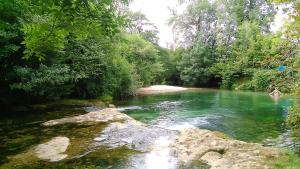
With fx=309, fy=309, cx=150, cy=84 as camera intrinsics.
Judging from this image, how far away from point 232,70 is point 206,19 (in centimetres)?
1296

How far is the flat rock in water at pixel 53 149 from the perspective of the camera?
866cm

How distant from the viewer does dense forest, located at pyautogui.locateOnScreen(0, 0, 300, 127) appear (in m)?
4.66

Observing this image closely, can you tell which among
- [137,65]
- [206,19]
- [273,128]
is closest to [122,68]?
[137,65]

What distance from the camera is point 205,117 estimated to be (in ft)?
56.5

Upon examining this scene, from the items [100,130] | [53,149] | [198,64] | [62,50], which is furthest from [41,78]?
[198,64]

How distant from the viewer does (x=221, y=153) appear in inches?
352

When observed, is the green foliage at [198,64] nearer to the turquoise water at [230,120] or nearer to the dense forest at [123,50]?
the dense forest at [123,50]

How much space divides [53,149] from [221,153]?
503cm

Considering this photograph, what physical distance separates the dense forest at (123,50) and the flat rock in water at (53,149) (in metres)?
3.01

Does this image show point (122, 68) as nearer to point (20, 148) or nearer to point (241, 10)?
point (20, 148)

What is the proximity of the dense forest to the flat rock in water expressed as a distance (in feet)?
9.89

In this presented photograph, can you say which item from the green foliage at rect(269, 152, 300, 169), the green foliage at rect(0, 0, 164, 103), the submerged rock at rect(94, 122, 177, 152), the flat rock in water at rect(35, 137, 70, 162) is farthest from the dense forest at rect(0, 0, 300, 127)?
the submerged rock at rect(94, 122, 177, 152)

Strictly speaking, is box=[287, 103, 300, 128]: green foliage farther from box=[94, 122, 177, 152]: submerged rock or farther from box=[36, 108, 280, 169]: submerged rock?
box=[94, 122, 177, 152]: submerged rock

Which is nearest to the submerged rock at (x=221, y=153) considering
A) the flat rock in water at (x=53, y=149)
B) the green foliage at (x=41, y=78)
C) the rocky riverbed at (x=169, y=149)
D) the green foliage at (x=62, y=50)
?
the rocky riverbed at (x=169, y=149)
